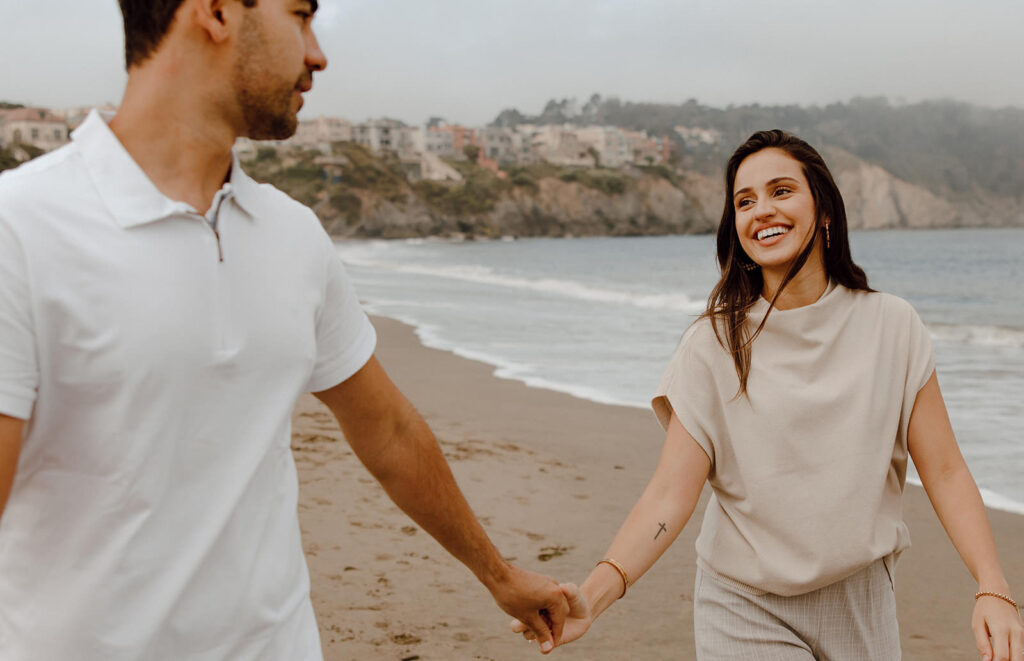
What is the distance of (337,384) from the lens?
6.29ft

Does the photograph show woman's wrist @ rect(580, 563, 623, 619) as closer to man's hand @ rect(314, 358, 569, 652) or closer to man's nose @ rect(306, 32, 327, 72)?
man's hand @ rect(314, 358, 569, 652)

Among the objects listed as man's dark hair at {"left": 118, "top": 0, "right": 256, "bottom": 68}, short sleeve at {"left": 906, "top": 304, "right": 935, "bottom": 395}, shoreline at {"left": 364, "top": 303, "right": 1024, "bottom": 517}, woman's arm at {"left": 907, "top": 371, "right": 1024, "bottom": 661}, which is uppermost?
man's dark hair at {"left": 118, "top": 0, "right": 256, "bottom": 68}

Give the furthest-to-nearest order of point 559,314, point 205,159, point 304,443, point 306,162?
1. point 306,162
2. point 559,314
3. point 304,443
4. point 205,159

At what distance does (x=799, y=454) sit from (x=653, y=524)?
0.45 meters

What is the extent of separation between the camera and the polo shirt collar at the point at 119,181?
136 cm

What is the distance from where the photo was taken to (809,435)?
97.3 inches

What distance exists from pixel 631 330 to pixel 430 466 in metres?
14.7

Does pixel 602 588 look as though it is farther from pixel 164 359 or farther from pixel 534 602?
pixel 164 359

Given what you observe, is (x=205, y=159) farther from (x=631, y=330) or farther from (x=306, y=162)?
(x=306, y=162)

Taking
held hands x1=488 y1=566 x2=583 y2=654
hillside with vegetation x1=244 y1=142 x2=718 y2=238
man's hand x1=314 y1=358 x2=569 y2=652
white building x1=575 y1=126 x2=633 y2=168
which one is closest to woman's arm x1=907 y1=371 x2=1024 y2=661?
held hands x1=488 y1=566 x2=583 y2=654

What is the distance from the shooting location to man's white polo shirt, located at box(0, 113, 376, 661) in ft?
4.23

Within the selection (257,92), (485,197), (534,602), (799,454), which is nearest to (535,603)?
(534,602)

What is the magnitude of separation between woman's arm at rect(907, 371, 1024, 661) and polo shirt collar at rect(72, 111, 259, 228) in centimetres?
188

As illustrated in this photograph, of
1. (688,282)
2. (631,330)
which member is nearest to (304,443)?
(631,330)
